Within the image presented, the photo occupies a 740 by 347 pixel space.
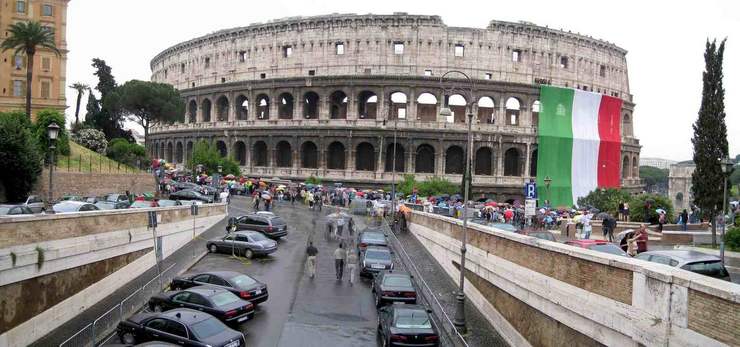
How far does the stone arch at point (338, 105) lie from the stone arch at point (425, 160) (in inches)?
375

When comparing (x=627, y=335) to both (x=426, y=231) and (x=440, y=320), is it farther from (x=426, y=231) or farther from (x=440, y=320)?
(x=426, y=231)

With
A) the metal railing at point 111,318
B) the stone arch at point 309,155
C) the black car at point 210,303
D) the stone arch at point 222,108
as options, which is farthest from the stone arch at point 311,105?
the black car at point 210,303

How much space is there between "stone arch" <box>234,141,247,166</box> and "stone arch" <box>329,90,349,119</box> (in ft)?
36.2

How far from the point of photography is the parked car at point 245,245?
23.8 m

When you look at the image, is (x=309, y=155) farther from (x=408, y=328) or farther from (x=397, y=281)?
(x=408, y=328)

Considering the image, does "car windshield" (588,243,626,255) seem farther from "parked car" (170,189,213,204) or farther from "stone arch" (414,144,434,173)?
"stone arch" (414,144,434,173)

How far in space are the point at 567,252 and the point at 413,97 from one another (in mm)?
45212

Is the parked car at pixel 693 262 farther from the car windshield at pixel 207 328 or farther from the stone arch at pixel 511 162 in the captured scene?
the stone arch at pixel 511 162

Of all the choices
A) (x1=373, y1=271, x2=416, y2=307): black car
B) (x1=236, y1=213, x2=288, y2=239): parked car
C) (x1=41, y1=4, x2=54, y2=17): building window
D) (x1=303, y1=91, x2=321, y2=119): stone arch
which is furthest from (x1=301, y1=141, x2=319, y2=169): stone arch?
(x1=373, y1=271, x2=416, y2=307): black car

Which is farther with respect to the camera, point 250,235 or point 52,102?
point 52,102

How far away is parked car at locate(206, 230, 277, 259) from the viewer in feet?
78.0

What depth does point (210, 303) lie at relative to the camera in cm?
1460

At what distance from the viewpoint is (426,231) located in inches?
1121

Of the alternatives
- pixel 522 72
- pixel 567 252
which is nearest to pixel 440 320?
pixel 567 252
